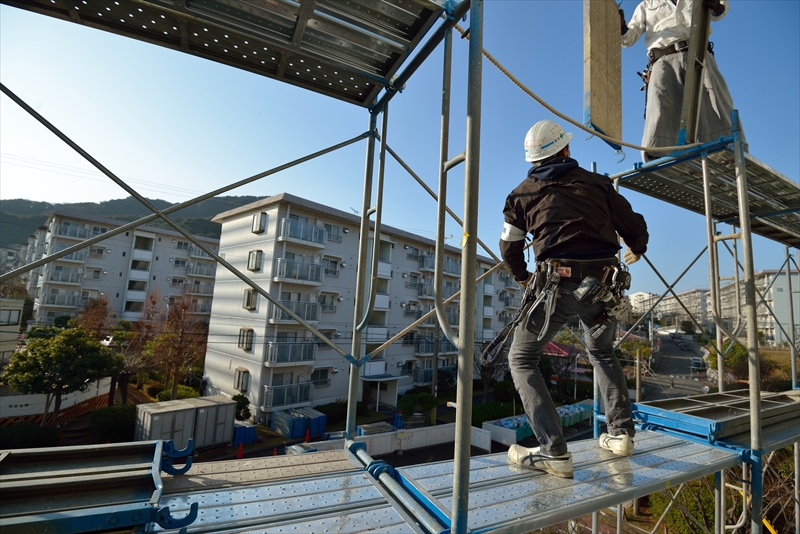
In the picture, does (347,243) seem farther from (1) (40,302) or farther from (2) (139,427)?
(1) (40,302)

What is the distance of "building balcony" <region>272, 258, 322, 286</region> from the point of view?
53.2ft

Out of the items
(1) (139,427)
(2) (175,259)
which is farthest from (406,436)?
(2) (175,259)

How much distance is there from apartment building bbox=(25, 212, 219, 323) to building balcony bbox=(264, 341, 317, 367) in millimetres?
11298

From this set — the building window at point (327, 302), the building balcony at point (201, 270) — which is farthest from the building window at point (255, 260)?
the building balcony at point (201, 270)

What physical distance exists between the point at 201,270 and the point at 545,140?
102ft

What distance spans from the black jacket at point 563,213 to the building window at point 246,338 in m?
16.2

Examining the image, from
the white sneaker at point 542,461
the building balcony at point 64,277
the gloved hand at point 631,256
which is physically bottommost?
the white sneaker at point 542,461

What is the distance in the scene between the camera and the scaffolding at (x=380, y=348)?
4.90ft

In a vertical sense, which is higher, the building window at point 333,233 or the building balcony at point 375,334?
the building window at point 333,233

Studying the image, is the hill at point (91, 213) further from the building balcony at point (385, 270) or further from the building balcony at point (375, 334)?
the building balcony at point (375, 334)

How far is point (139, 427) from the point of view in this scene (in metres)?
11.7

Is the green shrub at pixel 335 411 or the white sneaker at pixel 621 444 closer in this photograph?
the white sneaker at pixel 621 444

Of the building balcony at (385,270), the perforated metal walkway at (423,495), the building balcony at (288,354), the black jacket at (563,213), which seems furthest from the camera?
the building balcony at (385,270)

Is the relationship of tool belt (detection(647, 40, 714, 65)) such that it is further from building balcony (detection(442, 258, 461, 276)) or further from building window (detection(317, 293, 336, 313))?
building balcony (detection(442, 258, 461, 276))
